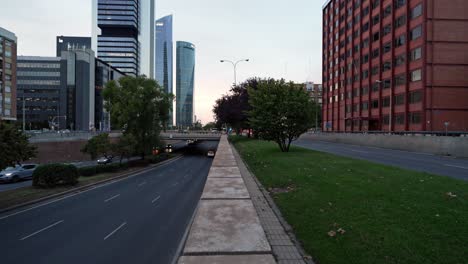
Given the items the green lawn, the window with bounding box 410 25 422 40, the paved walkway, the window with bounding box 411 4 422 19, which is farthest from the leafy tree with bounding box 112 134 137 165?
the window with bounding box 411 4 422 19

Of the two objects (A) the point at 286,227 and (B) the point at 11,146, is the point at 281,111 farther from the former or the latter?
(B) the point at 11,146

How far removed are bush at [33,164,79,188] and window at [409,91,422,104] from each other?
50071mm

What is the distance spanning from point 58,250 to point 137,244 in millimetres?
2585

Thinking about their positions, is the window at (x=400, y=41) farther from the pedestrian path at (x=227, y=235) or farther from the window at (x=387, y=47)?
the pedestrian path at (x=227, y=235)

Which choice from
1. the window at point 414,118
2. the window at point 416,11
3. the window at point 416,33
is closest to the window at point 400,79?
the window at point 414,118

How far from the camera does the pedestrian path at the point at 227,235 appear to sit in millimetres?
5461

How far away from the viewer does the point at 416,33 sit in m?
44.6

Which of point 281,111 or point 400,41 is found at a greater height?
point 400,41

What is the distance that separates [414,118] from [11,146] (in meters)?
52.5

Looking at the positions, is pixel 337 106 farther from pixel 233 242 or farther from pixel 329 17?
pixel 233 242

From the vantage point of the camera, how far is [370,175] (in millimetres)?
12781

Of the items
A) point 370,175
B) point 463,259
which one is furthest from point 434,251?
point 370,175

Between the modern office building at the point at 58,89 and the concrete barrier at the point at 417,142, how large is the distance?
4429 inches

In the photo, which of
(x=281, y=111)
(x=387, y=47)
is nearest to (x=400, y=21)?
(x=387, y=47)
